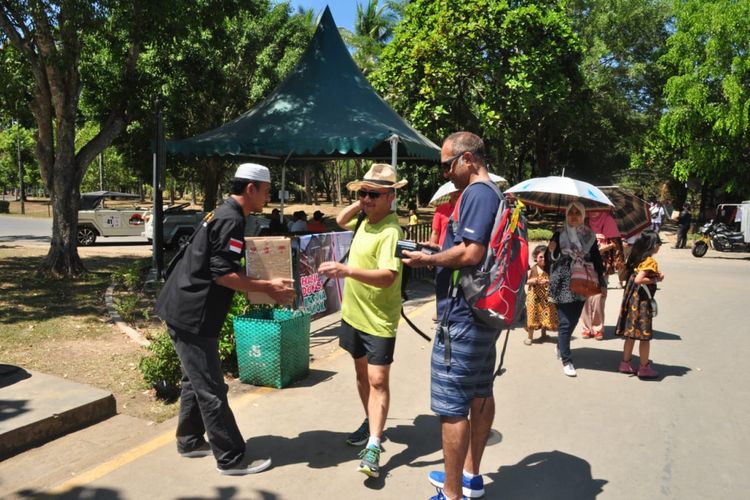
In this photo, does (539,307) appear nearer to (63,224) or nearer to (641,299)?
(641,299)

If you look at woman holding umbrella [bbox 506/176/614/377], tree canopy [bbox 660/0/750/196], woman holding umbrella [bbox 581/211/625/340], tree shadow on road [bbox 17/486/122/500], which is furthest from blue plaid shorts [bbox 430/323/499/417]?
tree canopy [bbox 660/0/750/196]

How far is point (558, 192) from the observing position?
657 cm

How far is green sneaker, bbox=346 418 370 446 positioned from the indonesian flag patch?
60.3 inches

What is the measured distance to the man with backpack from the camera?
114 inches

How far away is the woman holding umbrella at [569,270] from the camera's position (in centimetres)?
580

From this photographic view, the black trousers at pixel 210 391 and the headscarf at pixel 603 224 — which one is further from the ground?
the headscarf at pixel 603 224

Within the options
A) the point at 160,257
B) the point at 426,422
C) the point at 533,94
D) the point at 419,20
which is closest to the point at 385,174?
the point at 426,422

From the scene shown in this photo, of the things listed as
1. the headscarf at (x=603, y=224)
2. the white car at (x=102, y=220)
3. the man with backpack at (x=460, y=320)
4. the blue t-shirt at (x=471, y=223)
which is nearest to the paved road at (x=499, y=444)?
the man with backpack at (x=460, y=320)

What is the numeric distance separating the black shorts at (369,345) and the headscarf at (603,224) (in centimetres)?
511

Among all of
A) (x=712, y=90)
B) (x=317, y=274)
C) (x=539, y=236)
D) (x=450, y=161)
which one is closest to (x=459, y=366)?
(x=450, y=161)

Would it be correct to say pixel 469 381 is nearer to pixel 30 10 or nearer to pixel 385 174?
pixel 385 174

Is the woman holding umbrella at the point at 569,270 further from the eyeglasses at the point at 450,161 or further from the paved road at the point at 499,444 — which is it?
the eyeglasses at the point at 450,161

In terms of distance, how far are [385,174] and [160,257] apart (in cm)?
798

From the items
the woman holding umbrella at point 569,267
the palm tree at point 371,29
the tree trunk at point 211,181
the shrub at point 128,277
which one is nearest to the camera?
the woman holding umbrella at point 569,267
